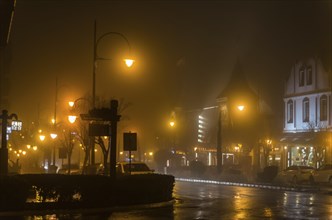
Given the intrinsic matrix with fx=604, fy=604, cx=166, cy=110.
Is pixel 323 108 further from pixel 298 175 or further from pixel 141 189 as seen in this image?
pixel 141 189

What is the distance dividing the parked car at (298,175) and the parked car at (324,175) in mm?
568

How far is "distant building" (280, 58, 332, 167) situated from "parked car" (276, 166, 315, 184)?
9808 mm

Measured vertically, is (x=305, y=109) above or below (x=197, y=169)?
above

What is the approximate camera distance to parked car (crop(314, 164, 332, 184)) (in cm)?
4381

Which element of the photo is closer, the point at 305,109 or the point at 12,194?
the point at 12,194

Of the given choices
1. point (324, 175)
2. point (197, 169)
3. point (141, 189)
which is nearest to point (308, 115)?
point (197, 169)

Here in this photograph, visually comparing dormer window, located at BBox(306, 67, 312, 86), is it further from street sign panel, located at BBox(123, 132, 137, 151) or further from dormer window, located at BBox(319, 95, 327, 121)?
street sign panel, located at BBox(123, 132, 137, 151)

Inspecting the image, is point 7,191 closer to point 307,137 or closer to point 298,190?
point 298,190

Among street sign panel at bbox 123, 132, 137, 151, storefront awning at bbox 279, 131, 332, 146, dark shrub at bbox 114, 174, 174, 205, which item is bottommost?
dark shrub at bbox 114, 174, 174, 205

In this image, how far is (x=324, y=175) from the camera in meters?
44.3

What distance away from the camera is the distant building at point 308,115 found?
58.9m

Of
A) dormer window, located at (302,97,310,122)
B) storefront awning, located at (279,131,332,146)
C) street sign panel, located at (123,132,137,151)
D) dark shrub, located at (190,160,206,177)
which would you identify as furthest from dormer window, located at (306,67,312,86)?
street sign panel, located at (123,132,137,151)

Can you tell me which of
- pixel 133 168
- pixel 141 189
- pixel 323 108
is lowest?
pixel 141 189

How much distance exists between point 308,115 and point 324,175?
62.4 ft
